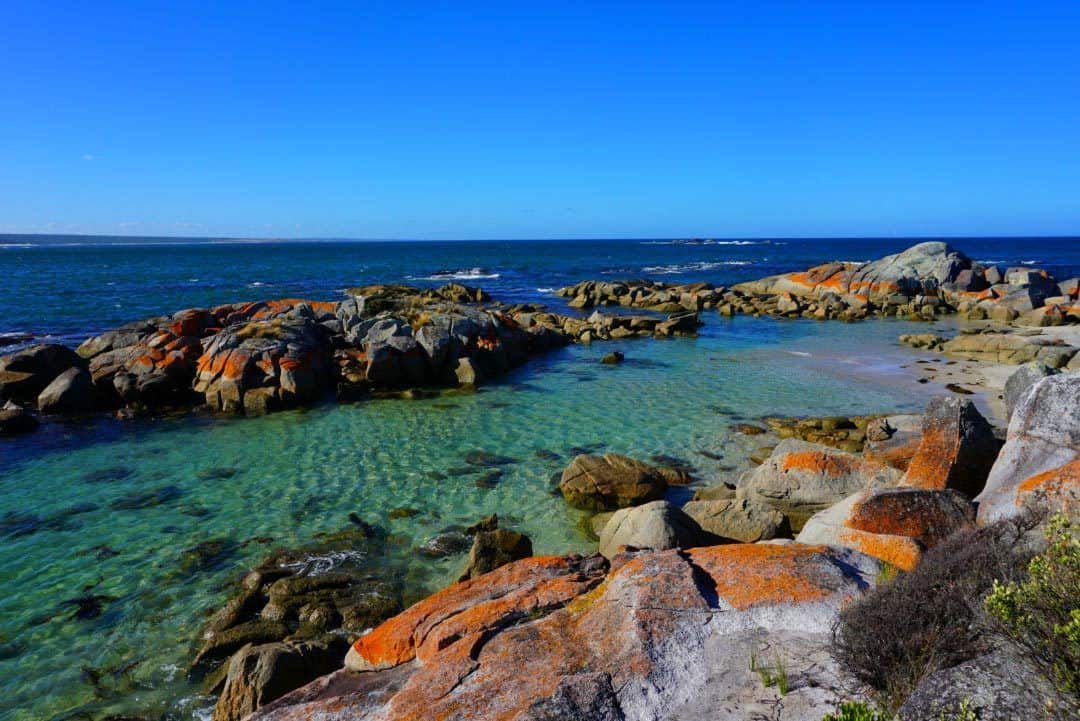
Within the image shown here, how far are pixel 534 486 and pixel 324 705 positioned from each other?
338 inches

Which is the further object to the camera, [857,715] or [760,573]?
[760,573]

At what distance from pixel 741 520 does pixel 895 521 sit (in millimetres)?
3155

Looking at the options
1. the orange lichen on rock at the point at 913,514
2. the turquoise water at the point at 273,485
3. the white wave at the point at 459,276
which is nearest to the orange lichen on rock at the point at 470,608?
the turquoise water at the point at 273,485

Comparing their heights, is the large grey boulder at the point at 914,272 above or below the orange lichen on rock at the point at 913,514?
above

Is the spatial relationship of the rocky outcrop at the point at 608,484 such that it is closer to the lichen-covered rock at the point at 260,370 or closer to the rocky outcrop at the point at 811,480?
the rocky outcrop at the point at 811,480

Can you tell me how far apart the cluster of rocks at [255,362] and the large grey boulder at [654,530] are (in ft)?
46.4

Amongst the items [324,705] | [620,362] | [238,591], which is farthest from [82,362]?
[324,705]

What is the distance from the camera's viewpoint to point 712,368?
2628 cm

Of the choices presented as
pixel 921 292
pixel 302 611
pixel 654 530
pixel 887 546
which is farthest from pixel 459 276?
pixel 887 546

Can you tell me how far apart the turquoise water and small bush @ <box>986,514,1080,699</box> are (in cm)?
802

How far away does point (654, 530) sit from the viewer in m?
9.57

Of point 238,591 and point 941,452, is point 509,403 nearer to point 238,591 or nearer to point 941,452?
point 238,591

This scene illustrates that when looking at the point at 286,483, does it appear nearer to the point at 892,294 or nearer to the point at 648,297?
the point at 648,297

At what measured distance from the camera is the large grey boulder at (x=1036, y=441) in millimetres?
7777
